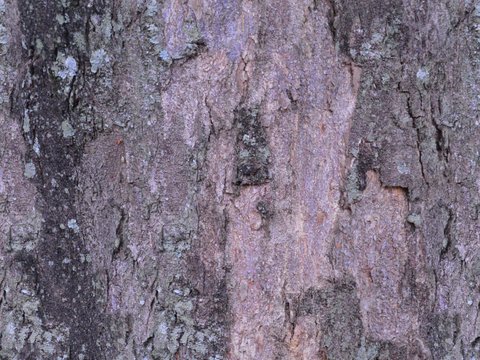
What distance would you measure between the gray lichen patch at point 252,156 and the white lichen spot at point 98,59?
0.86 feet

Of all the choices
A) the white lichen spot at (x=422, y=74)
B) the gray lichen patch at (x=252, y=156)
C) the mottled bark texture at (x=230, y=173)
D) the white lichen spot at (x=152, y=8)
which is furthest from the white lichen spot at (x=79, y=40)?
the white lichen spot at (x=422, y=74)

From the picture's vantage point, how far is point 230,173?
0.97 m

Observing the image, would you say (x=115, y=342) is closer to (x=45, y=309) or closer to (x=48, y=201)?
(x=45, y=309)

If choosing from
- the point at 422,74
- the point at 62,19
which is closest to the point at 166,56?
the point at 62,19

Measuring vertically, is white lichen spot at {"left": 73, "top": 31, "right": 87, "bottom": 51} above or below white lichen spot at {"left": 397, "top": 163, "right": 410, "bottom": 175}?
above

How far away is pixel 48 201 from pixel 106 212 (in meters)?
0.11

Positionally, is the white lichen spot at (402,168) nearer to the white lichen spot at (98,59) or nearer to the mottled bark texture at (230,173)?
the mottled bark texture at (230,173)

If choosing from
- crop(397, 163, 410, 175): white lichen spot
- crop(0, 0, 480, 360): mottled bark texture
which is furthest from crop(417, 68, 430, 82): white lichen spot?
crop(397, 163, 410, 175): white lichen spot

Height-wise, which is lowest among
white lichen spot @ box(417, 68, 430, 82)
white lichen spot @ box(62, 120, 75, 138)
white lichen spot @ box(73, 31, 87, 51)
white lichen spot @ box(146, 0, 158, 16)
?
white lichen spot @ box(62, 120, 75, 138)

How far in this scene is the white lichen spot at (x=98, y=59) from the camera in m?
1.00

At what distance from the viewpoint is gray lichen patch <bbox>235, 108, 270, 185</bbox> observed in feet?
3.16

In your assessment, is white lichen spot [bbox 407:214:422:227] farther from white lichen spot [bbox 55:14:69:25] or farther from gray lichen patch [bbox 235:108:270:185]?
white lichen spot [bbox 55:14:69:25]

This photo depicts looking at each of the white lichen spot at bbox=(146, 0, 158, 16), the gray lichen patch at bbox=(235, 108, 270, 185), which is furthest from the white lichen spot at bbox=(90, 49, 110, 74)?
the gray lichen patch at bbox=(235, 108, 270, 185)

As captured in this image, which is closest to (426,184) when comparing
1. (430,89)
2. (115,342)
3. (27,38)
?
(430,89)
